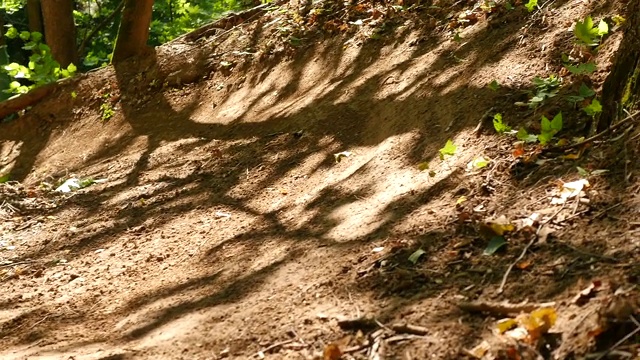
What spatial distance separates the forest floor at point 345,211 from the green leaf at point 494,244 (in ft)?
0.03

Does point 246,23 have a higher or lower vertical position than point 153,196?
higher

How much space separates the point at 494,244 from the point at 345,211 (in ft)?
4.35

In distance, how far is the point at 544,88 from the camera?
440 centimetres

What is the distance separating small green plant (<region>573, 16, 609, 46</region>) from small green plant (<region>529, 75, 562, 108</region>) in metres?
0.28

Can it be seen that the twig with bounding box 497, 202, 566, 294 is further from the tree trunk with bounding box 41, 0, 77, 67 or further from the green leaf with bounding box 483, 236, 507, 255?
the tree trunk with bounding box 41, 0, 77, 67

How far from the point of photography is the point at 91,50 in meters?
15.1

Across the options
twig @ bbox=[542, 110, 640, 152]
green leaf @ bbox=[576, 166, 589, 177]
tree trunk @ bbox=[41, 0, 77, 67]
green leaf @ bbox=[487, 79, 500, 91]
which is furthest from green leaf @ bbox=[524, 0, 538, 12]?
tree trunk @ bbox=[41, 0, 77, 67]

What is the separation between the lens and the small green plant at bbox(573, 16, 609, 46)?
412 centimetres

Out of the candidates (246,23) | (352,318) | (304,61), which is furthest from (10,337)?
(246,23)

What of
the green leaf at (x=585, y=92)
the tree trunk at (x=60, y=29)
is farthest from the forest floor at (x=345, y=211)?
the tree trunk at (x=60, y=29)

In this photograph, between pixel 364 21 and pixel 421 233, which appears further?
pixel 364 21

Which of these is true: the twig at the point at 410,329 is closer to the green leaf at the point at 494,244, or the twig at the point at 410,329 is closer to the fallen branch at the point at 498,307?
the fallen branch at the point at 498,307

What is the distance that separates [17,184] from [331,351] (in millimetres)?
6373

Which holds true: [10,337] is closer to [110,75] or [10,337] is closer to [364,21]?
[364,21]
